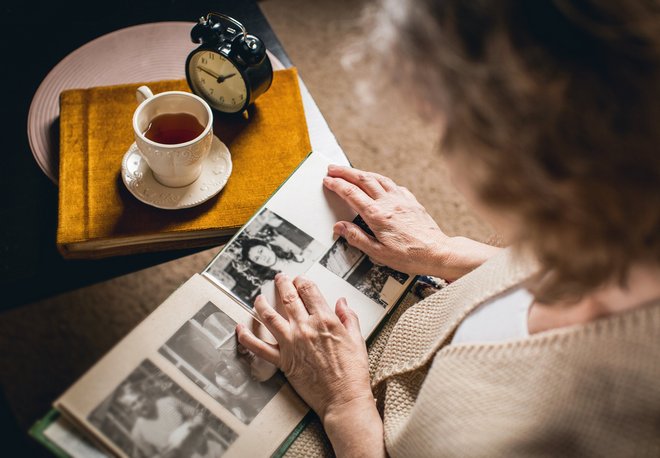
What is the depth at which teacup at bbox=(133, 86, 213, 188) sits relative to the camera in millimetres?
754

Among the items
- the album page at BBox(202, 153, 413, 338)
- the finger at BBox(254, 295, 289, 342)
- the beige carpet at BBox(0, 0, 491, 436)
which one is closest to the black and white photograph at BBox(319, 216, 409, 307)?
the album page at BBox(202, 153, 413, 338)

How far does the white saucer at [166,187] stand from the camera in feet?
2.67

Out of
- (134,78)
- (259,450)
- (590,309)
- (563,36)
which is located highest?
(563,36)

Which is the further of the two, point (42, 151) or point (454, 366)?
point (42, 151)

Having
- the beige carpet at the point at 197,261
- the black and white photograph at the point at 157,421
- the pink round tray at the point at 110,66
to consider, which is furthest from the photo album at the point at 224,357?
the pink round tray at the point at 110,66

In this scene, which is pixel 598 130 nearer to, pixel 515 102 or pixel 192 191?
pixel 515 102

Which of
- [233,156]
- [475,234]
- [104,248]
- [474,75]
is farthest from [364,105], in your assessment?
[475,234]

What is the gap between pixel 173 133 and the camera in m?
0.82

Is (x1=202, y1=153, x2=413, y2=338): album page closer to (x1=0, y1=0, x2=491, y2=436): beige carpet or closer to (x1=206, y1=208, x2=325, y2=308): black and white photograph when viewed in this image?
(x1=206, y1=208, x2=325, y2=308): black and white photograph

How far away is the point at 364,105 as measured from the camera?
64 centimetres

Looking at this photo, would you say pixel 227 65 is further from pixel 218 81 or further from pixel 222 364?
pixel 222 364

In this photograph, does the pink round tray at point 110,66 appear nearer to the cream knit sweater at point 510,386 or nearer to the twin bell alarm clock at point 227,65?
the twin bell alarm clock at point 227,65

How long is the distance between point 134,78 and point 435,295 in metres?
0.64

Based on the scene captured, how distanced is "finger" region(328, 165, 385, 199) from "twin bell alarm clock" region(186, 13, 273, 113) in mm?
178
